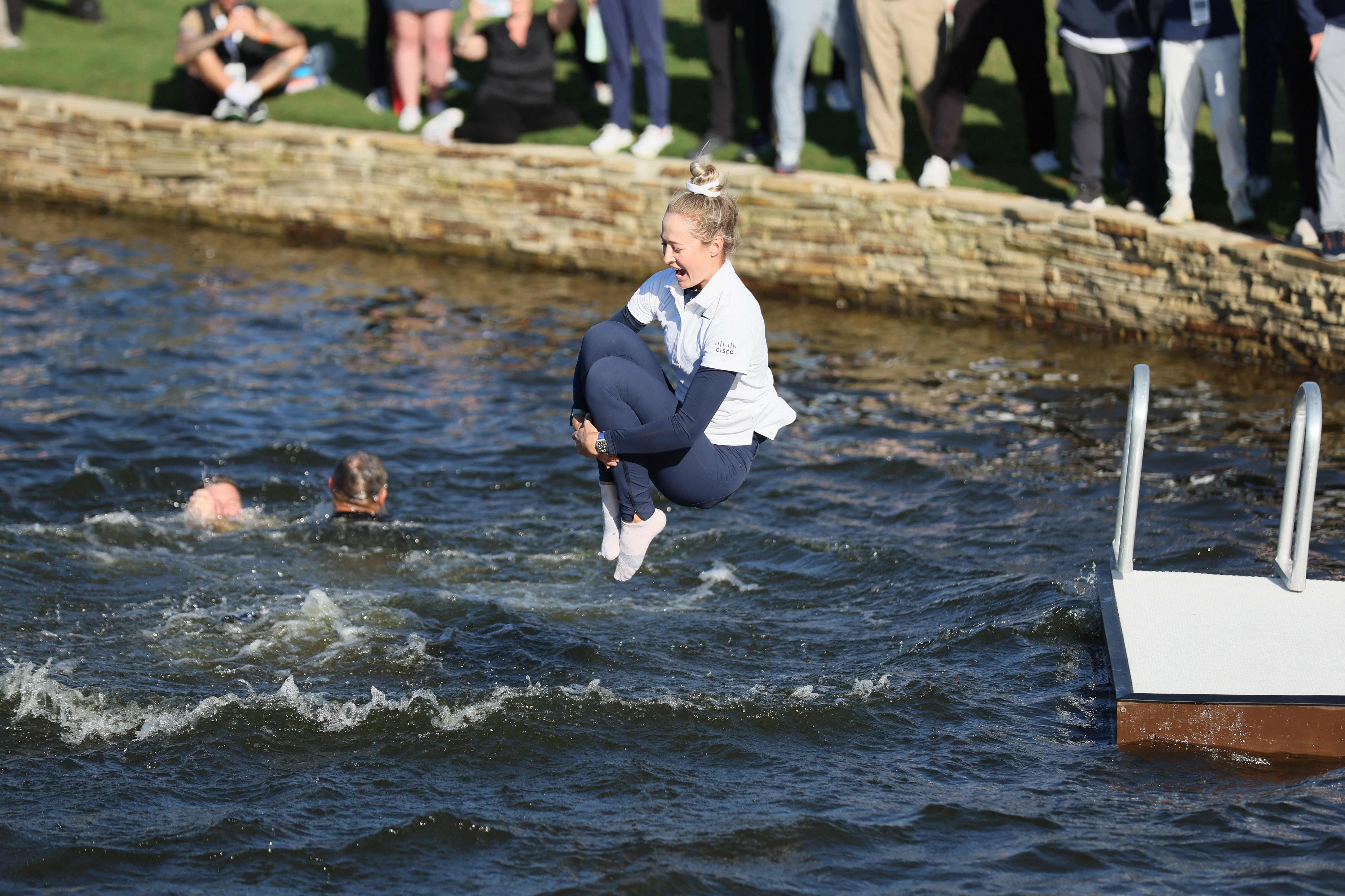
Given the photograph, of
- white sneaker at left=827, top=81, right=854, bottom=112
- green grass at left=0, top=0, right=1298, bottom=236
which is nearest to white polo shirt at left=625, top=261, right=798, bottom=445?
green grass at left=0, top=0, right=1298, bottom=236

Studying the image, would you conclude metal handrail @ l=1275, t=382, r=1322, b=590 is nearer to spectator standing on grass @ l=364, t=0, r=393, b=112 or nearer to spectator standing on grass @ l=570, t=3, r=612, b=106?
spectator standing on grass @ l=570, t=3, r=612, b=106

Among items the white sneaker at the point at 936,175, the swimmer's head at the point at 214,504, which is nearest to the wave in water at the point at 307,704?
the swimmer's head at the point at 214,504

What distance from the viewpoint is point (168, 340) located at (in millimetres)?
12945

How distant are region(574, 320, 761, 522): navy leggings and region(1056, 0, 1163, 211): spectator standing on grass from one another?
7291 mm

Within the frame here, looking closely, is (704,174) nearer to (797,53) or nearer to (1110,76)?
(1110,76)

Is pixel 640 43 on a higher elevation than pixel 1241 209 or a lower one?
higher

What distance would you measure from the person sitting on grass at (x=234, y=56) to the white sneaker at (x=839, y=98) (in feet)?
21.0

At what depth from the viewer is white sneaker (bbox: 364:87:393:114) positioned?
16.7 m

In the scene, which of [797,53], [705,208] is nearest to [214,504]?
[705,208]

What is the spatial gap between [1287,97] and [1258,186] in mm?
924

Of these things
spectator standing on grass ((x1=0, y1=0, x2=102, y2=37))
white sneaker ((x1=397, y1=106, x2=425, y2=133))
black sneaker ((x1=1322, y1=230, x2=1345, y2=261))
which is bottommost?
black sneaker ((x1=1322, y1=230, x2=1345, y2=261))

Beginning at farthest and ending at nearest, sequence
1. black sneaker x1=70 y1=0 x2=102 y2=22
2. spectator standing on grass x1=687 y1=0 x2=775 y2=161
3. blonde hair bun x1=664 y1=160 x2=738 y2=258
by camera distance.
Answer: black sneaker x1=70 y1=0 x2=102 y2=22 < spectator standing on grass x1=687 y1=0 x2=775 y2=161 < blonde hair bun x1=664 y1=160 x2=738 y2=258

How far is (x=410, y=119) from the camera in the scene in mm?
15906

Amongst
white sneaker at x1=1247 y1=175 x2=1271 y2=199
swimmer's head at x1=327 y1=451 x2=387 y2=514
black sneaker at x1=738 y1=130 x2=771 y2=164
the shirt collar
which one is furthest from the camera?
black sneaker at x1=738 y1=130 x2=771 y2=164
